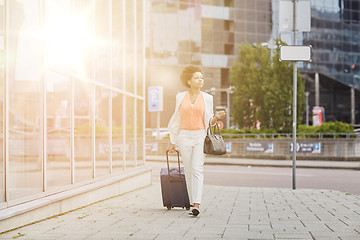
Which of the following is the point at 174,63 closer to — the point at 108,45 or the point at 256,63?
the point at 256,63

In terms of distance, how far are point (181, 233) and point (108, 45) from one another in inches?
214

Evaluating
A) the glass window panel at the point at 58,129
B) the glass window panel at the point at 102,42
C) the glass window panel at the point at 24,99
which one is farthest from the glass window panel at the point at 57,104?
the glass window panel at the point at 102,42

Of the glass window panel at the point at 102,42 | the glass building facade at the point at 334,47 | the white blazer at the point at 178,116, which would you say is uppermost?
the glass building facade at the point at 334,47

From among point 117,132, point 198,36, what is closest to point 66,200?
point 117,132

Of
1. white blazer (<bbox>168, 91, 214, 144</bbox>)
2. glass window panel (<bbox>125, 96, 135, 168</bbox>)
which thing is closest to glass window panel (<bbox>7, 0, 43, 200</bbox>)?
white blazer (<bbox>168, 91, 214, 144</bbox>)

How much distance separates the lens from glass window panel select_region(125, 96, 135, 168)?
11.9 meters

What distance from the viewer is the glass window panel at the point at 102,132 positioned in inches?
383

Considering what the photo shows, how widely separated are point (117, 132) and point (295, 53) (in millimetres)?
4103

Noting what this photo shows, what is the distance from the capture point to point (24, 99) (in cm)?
779

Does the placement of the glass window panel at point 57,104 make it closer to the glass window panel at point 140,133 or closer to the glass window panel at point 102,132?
the glass window panel at point 102,132

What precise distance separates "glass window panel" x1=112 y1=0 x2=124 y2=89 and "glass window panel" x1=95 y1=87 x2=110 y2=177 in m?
0.59

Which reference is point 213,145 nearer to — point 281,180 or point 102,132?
point 102,132

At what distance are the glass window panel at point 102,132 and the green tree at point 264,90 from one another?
22492 millimetres

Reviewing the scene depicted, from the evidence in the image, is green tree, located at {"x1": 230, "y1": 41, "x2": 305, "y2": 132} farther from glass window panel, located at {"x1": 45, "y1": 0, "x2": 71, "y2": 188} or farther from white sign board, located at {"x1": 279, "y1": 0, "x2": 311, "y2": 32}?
glass window panel, located at {"x1": 45, "y1": 0, "x2": 71, "y2": 188}
